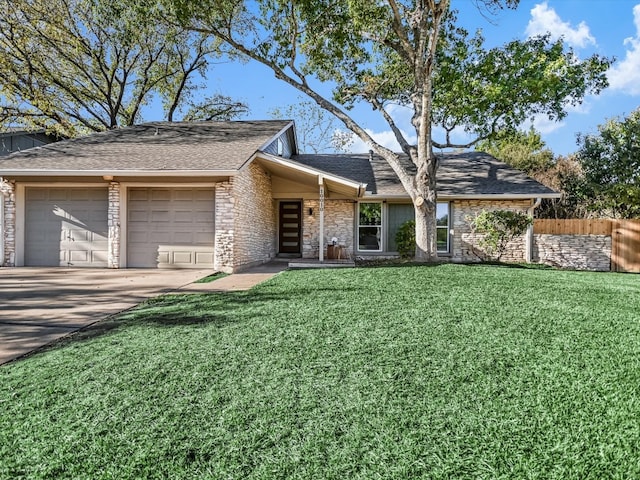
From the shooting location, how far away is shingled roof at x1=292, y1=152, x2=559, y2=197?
524 inches

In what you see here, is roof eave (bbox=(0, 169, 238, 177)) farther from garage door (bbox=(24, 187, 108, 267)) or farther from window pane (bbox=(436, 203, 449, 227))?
window pane (bbox=(436, 203, 449, 227))

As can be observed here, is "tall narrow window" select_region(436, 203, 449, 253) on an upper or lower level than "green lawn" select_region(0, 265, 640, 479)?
upper

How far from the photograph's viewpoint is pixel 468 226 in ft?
44.3

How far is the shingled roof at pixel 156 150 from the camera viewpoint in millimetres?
9923

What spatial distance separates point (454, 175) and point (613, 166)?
23.4ft

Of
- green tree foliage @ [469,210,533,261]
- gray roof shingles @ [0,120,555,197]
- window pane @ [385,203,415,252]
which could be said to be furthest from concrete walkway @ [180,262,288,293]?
green tree foliage @ [469,210,533,261]

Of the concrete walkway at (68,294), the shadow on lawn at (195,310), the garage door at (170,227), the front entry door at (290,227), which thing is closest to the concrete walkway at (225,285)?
the concrete walkway at (68,294)

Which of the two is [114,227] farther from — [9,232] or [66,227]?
[9,232]

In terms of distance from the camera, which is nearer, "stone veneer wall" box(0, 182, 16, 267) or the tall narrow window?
"stone veneer wall" box(0, 182, 16, 267)

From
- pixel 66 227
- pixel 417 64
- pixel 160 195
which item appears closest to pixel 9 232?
pixel 66 227

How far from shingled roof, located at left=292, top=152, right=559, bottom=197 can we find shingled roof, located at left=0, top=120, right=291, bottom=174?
3.42 meters

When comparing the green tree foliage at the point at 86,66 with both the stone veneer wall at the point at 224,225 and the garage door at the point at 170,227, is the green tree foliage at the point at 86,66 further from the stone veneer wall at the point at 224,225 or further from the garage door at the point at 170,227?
the stone veneer wall at the point at 224,225

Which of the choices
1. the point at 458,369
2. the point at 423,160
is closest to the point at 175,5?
the point at 423,160

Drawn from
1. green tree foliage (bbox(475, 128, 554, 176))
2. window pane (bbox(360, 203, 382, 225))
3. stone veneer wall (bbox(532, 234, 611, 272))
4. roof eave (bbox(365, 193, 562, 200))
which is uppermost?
green tree foliage (bbox(475, 128, 554, 176))
